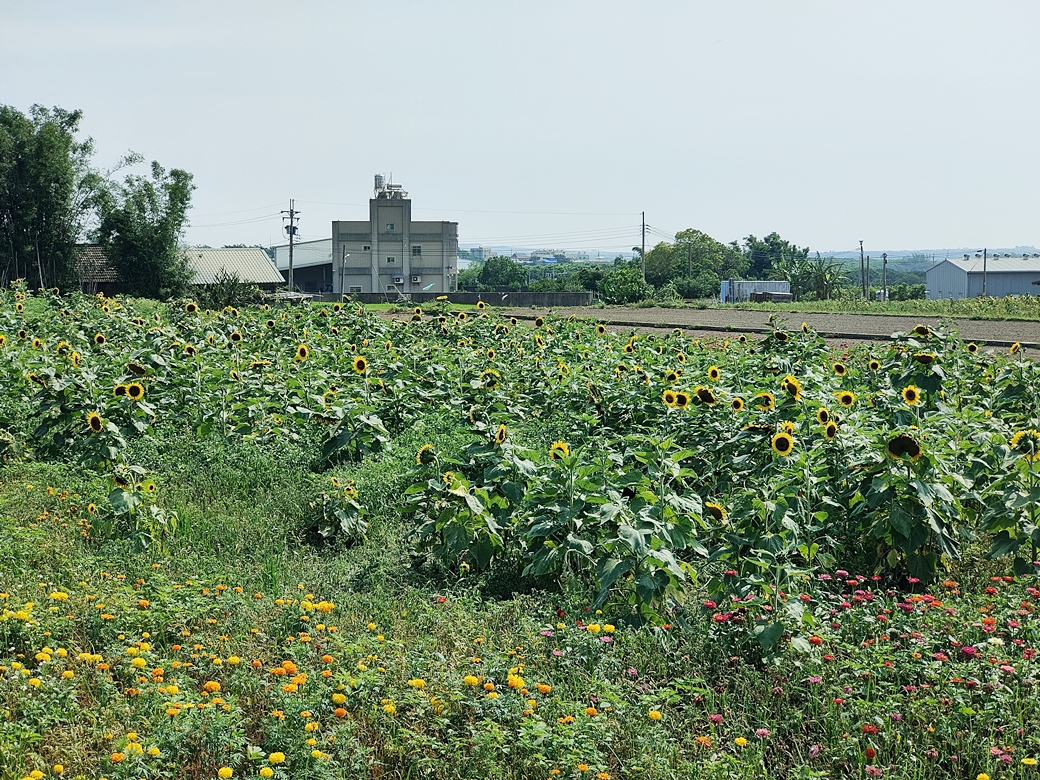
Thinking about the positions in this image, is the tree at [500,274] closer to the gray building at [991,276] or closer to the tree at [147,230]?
the gray building at [991,276]

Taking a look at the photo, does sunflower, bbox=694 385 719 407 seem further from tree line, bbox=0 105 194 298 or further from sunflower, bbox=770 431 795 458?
tree line, bbox=0 105 194 298

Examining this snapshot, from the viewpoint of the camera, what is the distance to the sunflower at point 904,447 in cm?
452

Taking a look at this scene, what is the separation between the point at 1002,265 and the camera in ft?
283

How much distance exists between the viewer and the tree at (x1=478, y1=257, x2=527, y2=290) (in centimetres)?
→ 9681

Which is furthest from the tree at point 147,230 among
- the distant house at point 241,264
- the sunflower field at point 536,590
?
the sunflower field at point 536,590

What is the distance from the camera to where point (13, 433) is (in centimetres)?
778

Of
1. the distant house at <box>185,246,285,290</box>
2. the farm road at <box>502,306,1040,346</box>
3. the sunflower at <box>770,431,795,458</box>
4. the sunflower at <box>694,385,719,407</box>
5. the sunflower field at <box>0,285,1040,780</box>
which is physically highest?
the distant house at <box>185,246,285,290</box>

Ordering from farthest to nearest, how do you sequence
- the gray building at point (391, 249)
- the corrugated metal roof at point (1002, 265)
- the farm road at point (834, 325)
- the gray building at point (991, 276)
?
1. the corrugated metal roof at point (1002, 265)
2. the gray building at point (991, 276)
3. the gray building at point (391, 249)
4. the farm road at point (834, 325)

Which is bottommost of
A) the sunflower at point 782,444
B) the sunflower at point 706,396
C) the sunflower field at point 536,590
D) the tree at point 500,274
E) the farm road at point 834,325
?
the sunflower field at point 536,590

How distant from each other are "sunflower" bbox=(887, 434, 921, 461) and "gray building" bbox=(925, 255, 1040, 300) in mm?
86293

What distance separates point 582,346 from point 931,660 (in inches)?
325

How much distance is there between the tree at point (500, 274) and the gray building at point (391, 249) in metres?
22.2

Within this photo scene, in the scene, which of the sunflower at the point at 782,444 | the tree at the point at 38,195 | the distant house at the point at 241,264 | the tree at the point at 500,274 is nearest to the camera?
the sunflower at the point at 782,444

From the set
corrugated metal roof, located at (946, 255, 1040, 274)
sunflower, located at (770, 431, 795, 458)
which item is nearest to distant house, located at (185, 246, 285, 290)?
sunflower, located at (770, 431, 795, 458)
